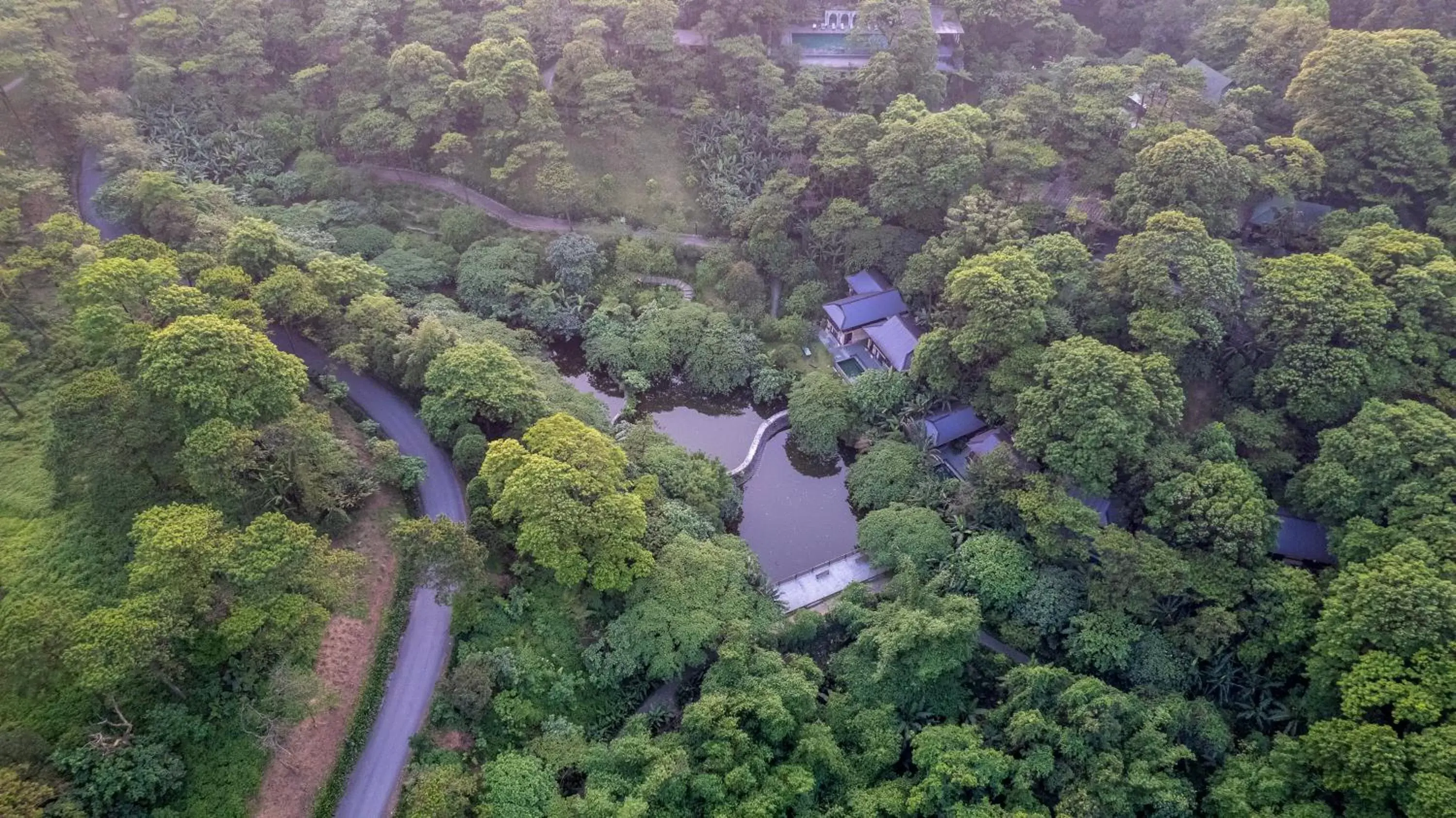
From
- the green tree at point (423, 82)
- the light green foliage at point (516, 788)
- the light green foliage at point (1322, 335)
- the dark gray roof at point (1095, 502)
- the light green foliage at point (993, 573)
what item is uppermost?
the green tree at point (423, 82)

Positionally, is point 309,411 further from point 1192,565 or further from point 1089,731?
point 1192,565

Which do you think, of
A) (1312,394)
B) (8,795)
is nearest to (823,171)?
(1312,394)

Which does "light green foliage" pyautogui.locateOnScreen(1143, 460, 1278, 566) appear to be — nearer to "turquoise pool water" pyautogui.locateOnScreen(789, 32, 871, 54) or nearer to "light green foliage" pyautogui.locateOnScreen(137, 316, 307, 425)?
"light green foliage" pyautogui.locateOnScreen(137, 316, 307, 425)

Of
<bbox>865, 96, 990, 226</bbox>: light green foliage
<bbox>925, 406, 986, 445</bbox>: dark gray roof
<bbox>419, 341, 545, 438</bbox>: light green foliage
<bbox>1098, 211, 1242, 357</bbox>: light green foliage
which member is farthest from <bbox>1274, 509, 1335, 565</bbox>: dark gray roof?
<bbox>419, 341, 545, 438</bbox>: light green foliage

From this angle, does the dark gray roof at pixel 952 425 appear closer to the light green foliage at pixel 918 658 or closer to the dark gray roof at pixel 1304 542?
the light green foliage at pixel 918 658

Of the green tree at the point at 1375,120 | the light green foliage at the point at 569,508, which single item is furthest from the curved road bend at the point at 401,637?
the green tree at the point at 1375,120

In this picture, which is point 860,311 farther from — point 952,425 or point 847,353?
point 952,425
